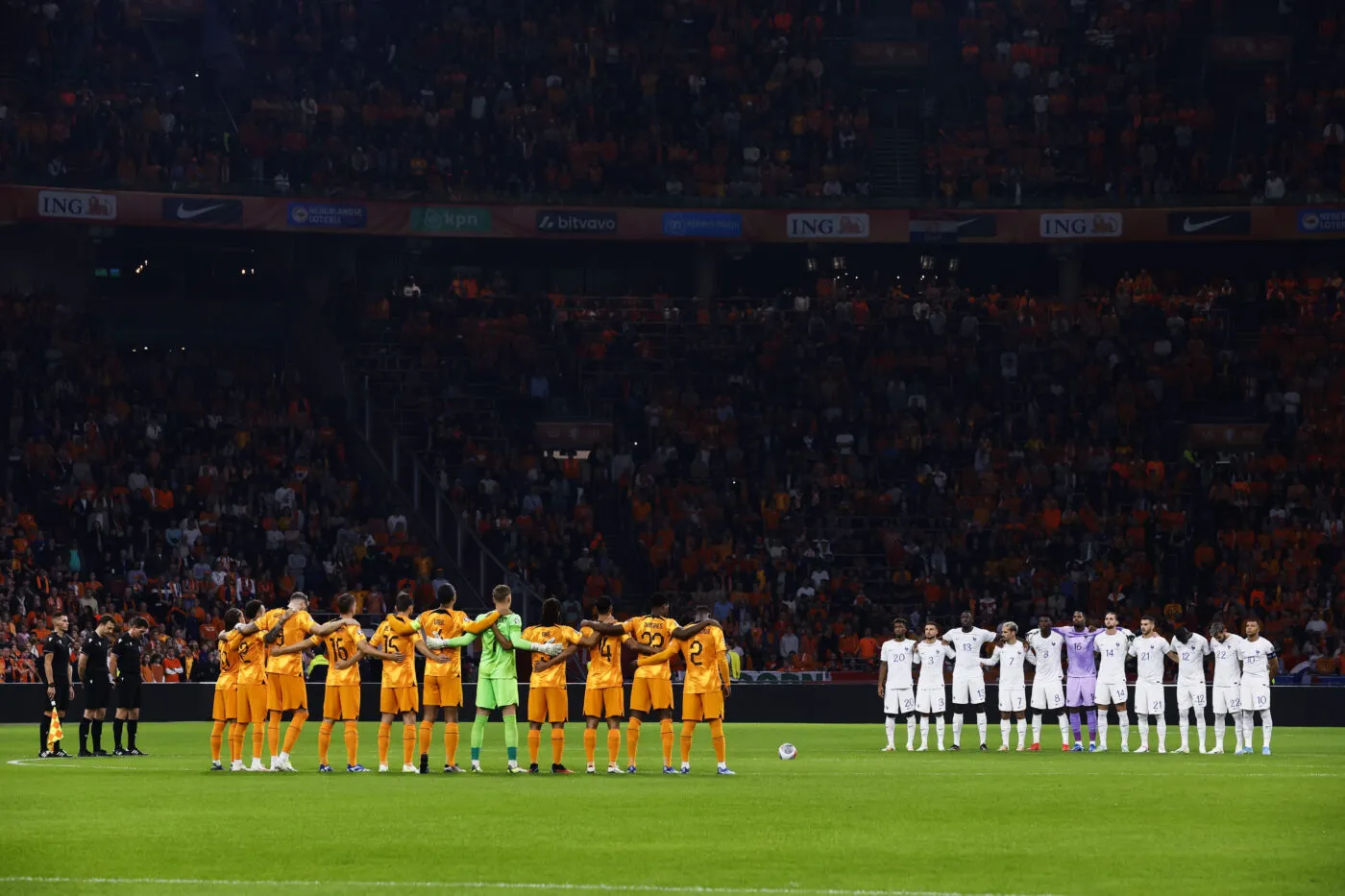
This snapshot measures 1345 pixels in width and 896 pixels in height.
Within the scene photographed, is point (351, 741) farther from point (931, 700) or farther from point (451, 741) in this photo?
point (931, 700)

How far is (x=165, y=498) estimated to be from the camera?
4784 cm

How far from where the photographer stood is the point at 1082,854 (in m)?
16.4

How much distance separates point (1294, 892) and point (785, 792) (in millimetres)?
9126

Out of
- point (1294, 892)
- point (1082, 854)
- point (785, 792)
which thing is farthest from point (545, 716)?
point (1294, 892)

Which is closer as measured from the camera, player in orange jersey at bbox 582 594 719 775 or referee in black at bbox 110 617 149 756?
player in orange jersey at bbox 582 594 719 775

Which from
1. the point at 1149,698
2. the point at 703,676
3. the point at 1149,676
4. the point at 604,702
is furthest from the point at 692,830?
the point at 1149,676

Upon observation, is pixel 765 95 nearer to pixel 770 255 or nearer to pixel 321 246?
pixel 770 255

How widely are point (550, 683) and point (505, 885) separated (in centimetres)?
1081

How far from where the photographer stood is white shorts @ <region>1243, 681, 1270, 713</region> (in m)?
32.2

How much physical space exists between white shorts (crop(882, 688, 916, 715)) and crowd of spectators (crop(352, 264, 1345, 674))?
483 inches

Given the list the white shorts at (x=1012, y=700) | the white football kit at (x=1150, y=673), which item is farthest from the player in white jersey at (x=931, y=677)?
the white football kit at (x=1150, y=673)

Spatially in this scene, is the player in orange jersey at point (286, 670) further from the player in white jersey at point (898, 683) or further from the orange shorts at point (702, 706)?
the player in white jersey at point (898, 683)

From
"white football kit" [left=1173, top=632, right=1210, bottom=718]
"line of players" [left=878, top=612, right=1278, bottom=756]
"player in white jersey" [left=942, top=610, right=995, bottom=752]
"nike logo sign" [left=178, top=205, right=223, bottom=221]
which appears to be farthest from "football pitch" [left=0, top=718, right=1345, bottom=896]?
"nike logo sign" [left=178, top=205, right=223, bottom=221]

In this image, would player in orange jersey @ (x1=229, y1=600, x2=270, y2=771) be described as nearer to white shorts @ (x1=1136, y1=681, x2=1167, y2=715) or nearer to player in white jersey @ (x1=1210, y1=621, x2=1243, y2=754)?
white shorts @ (x1=1136, y1=681, x2=1167, y2=715)
